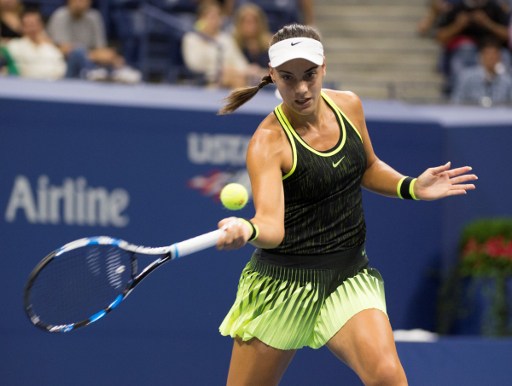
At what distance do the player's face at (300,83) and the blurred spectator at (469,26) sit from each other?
602 cm

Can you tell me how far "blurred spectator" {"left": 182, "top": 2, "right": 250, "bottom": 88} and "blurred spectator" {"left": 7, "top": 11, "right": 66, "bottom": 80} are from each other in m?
1.13

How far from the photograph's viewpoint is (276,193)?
423cm

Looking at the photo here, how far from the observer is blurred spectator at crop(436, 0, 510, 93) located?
33.6 feet

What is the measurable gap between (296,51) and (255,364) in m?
1.31

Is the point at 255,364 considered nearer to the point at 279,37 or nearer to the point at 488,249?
the point at 279,37

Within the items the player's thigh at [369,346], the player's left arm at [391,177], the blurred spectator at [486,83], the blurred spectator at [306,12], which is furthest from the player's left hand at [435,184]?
→ the blurred spectator at [306,12]

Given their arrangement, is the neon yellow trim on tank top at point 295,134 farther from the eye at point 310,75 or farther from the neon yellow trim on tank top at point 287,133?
the eye at point 310,75

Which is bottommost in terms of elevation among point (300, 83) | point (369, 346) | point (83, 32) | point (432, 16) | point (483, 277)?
point (483, 277)

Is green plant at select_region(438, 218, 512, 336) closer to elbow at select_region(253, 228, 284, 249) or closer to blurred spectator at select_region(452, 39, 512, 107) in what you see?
blurred spectator at select_region(452, 39, 512, 107)

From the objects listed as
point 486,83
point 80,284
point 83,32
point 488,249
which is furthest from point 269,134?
point 486,83

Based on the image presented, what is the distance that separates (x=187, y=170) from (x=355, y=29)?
186 inches

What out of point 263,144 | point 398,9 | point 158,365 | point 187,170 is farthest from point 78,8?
point 263,144

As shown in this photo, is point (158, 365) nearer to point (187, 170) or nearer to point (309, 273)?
point (187, 170)

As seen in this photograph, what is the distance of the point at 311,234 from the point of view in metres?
4.57
